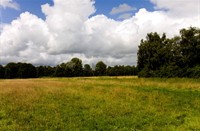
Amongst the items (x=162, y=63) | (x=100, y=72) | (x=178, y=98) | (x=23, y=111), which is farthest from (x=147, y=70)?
(x=100, y=72)

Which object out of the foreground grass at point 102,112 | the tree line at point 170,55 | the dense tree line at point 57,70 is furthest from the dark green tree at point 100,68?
the foreground grass at point 102,112

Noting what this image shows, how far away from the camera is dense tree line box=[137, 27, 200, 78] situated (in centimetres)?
6994

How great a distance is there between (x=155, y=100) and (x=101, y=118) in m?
7.28

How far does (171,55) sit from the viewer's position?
74.6 m

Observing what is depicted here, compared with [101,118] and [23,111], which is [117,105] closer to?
[101,118]

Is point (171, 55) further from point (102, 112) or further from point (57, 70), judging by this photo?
point (57, 70)

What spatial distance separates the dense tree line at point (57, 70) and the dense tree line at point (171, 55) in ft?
187

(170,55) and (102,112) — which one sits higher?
(170,55)

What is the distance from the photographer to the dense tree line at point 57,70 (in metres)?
134

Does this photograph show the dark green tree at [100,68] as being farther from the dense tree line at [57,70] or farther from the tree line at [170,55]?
the tree line at [170,55]

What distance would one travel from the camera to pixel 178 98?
23.6 metres

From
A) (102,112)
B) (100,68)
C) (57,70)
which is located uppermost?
(100,68)

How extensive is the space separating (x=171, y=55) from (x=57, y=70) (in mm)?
67226

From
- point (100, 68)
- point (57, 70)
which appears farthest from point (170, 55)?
point (100, 68)
